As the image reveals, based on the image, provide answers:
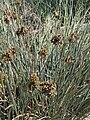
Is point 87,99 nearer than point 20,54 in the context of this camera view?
Yes

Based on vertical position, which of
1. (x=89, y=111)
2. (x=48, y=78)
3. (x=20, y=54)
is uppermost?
(x=20, y=54)

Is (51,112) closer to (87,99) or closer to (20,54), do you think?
(87,99)

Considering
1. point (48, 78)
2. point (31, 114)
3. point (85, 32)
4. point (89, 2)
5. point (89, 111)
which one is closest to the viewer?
point (31, 114)

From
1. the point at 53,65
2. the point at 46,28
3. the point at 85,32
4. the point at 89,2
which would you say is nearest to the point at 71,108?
the point at 53,65

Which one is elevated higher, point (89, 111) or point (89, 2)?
point (89, 2)

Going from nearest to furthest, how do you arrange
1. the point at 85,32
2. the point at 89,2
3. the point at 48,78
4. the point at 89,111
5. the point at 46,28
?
the point at 89,111
the point at 48,78
the point at 85,32
the point at 46,28
the point at 89,2

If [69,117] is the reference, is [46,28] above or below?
above

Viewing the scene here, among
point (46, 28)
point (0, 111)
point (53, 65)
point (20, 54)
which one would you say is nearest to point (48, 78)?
point (53, 65)

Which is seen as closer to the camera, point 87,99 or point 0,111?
point 0,111

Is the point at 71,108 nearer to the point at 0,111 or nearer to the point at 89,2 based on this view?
the point at 0,111

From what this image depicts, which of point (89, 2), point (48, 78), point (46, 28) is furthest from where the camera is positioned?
point (89, 2)
